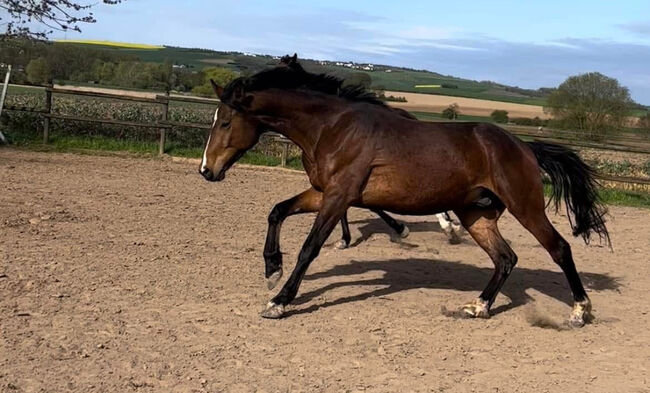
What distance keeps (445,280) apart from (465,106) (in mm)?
24504

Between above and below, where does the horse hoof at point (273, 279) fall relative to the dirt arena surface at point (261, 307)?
above

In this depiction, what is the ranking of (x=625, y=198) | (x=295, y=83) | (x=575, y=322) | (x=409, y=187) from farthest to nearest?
(x=625, y=198) → (x=295, y=83) → (x=575, y=322) → (x=409, y=187)

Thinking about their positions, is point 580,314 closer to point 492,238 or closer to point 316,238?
point 492,238

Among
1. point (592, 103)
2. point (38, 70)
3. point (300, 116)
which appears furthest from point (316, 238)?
point (38, 70)

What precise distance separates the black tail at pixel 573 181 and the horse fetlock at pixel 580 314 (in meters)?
0.67

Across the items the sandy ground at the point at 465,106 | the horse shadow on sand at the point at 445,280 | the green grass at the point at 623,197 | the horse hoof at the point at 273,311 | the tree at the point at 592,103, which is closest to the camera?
the horse hoof at the point at 273,311

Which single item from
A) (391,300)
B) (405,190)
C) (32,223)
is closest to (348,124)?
(405,190)

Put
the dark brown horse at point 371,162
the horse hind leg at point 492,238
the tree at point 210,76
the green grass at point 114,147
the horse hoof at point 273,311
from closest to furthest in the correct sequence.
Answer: the horse hoof at point 273,311 → the dark brown horse at point 371,162 → the horse hind leg at point 492,238 → the green grass at point 114,147 → the tree at point 210,76

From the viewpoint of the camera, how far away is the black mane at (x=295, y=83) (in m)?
6.02

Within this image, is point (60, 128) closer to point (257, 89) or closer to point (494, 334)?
point (257, 89)

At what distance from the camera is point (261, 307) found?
583 cm

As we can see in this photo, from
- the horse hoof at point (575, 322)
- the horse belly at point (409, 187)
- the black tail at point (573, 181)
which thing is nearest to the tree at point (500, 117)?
the black tail at point (573, 181)

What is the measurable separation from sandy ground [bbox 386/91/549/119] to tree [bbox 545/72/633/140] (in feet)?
17.2

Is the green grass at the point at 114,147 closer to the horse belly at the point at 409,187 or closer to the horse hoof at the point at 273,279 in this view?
the horse hoof at the point at 273,279
